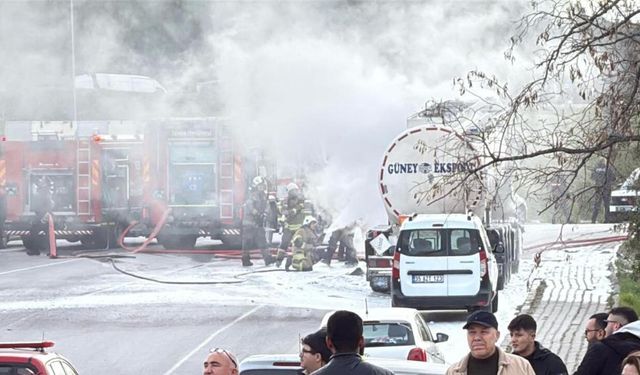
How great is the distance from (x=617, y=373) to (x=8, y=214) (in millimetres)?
30975

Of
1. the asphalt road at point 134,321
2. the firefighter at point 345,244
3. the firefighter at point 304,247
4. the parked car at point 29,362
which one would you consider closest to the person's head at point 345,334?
the parked car at point 29,362

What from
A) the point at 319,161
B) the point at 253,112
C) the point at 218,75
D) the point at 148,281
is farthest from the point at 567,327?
the point at 218,75

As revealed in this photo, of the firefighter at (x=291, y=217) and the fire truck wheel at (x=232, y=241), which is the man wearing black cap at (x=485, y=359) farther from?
the fire truck wheel at (x=232, y=241)

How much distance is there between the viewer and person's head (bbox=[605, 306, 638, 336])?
9156mm

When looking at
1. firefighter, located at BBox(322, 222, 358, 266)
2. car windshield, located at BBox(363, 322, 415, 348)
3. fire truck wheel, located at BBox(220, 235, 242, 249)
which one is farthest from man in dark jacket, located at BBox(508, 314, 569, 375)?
fire truck wheel, located at BBox(220, 235, 242, 249)

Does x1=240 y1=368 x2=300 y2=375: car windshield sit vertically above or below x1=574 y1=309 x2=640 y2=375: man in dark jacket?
below

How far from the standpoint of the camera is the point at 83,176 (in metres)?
38.6

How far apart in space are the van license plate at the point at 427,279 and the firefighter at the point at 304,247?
762 cm

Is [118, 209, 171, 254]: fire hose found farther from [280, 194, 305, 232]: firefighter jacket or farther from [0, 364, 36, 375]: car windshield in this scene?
[0, 364, 36, 375]: car windshield

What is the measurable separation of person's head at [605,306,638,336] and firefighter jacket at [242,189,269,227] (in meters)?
23.7

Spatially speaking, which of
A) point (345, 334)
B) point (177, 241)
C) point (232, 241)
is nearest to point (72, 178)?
point (177, 241)

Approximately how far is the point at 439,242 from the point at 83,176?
17110mm

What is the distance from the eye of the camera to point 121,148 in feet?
129

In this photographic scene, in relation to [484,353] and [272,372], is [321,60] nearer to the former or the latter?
[272,372]
